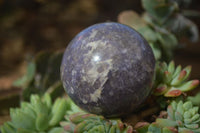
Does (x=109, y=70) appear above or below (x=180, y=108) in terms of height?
above

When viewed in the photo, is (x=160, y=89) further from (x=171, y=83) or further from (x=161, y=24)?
(x=161, y=24)

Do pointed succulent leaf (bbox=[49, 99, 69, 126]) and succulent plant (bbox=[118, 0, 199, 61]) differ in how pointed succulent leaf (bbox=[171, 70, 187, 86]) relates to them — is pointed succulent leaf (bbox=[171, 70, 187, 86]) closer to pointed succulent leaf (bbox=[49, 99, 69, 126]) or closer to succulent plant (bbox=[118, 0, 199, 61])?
succulent plant (bbox=[118, 0, 199, 61])

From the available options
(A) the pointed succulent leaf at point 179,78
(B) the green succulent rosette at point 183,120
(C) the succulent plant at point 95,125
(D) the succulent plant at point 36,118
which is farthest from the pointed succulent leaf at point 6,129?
(A) the pointed succulent leaf at point 179,78

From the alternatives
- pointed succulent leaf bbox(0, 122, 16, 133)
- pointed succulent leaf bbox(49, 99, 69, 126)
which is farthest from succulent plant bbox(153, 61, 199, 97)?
pointed succulent leaf bbox(0, 122, 16, 133)

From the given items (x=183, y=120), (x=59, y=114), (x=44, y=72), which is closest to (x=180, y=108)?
(x=183, y=120)

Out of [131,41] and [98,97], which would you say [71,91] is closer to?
[98,97]

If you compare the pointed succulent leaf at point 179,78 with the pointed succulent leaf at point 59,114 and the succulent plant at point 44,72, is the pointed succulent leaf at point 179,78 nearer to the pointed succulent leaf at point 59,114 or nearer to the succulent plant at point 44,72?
the pointed succulent leaf at point 59,114

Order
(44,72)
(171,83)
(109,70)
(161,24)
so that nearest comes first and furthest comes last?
(109,70) < (171,83) < (161,24) < (44,72)
